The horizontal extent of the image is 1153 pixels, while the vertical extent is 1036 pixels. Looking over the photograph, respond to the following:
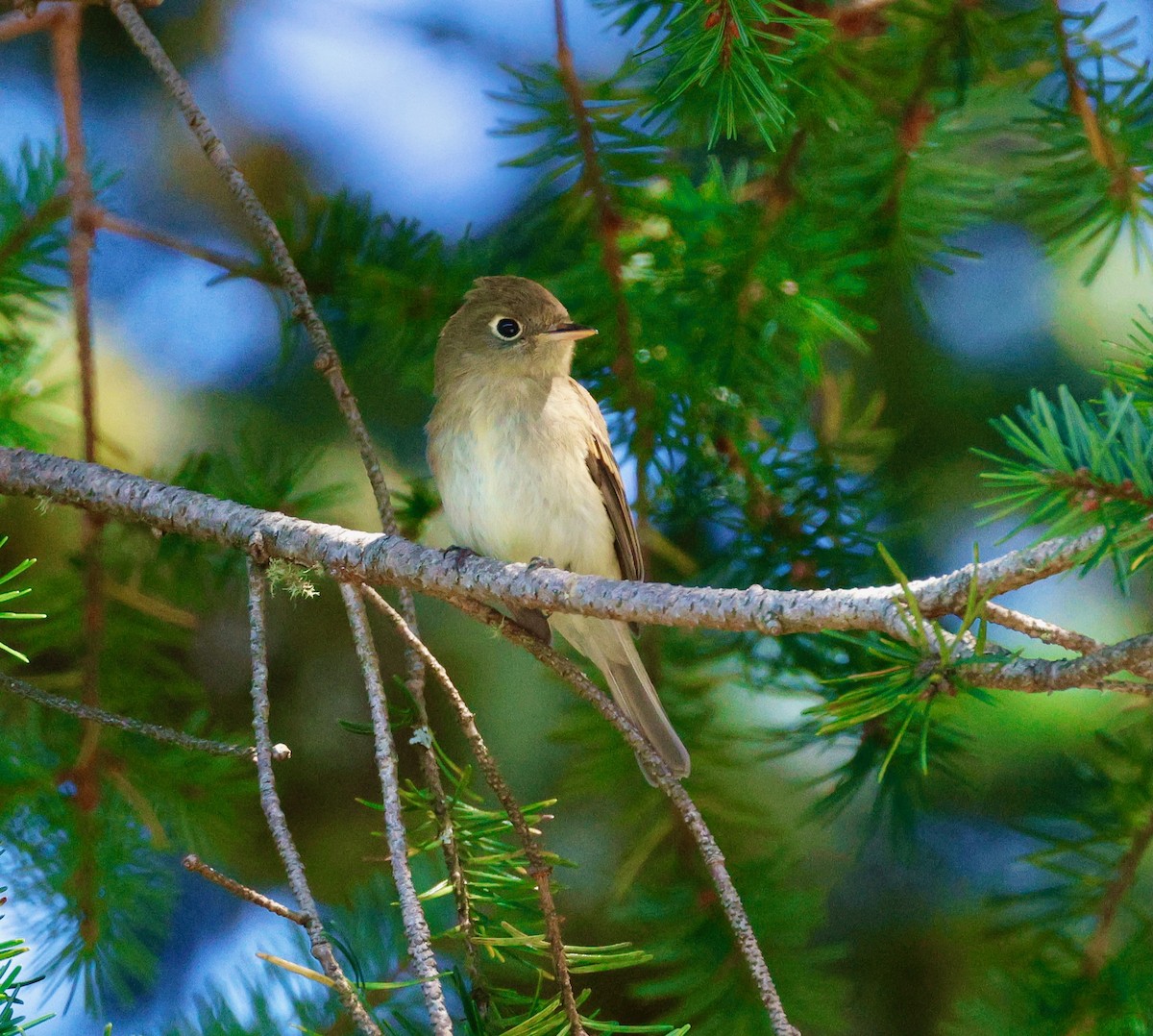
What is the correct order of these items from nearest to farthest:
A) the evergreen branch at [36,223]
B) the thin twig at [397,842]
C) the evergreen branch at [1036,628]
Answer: the thin twig at [397,842] → the evergreen branch at [1036,628] → the evergreen branch at [36,223]

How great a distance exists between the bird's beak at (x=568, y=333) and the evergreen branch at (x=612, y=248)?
0.09 m

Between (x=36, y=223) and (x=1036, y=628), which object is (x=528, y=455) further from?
(x=1036, y=628)

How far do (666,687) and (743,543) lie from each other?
0.44 m

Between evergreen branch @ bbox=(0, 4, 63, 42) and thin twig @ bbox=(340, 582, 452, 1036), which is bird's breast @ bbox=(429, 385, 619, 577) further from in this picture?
evergreen branch @ bbox=(0, 4, 63, 42)

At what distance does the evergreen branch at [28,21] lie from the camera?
2768mm

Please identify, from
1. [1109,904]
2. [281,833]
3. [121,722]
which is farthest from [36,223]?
[1109,904]

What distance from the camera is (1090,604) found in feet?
12.1

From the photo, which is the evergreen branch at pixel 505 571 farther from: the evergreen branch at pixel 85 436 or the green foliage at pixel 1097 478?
the evergreen branch at pixel 85 436

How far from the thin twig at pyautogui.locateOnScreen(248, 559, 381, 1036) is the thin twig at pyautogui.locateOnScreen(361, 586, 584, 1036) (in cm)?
26

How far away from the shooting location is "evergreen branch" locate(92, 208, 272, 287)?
268 centimetres

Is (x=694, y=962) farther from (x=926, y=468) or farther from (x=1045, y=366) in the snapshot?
(x=1045, y=366)

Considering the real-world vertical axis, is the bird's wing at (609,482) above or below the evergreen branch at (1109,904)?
above

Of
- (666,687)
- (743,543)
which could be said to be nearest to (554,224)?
(743,543)

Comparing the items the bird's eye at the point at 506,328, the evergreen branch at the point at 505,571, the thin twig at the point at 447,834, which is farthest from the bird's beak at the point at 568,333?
the thin twig at the point at 447,834
